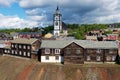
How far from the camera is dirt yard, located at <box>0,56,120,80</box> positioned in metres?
49.5

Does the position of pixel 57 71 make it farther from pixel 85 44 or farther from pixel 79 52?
pixel 85 44

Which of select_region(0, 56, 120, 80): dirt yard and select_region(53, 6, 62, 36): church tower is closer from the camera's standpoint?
select_region(0, 56, 120, 80): dirt yard

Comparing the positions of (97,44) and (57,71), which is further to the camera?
(97,44)

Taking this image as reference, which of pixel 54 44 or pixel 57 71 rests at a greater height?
pixel 54 44

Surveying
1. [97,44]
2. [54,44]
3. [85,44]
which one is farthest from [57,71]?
[97,44]

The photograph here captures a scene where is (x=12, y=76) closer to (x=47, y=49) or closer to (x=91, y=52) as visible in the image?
(x=47, y=49)

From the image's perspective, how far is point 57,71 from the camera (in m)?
53.6

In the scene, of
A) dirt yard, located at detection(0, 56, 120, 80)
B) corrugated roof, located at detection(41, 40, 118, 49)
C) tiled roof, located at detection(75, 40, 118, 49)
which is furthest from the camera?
corrugated roof, located at detection(41, 40, 118, 49)

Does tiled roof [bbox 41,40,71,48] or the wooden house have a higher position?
tiled roof [bbox 41,40,71,48]

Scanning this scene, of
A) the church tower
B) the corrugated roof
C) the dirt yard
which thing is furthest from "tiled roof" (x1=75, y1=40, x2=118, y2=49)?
the church tower

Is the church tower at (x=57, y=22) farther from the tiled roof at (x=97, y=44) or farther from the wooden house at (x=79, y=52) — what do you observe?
the tiled roof at (x=97, y=44)

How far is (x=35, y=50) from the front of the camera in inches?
2795

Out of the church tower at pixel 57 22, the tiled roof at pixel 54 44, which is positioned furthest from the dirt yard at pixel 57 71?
the church tower at pixel 57 22

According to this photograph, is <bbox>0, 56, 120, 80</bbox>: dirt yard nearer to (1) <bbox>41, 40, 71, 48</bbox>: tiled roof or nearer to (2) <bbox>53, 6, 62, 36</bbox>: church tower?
(1) <bbox>41, 40, 71, 48</bbox>: tiled roof
